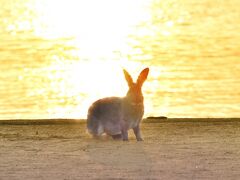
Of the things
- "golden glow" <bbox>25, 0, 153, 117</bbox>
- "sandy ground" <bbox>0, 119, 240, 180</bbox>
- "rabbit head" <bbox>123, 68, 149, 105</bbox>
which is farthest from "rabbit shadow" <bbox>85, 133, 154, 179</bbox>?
"golden glow" <bbox>25, 0, 153, 117</bbox>

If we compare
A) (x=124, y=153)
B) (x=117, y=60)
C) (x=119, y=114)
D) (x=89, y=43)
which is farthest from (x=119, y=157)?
(x=89, y=43)

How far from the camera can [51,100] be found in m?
19.2

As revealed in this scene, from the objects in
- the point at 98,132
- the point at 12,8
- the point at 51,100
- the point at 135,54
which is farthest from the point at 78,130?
the point at 12,8

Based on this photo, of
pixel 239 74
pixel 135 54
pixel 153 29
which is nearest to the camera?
pixel 239 74

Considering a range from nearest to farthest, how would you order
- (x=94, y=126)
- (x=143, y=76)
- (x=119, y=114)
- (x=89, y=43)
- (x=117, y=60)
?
1. (x=143, y=76)
2. (x=119, y=114)
3. (x=94, y=126)
4. (x=117, y=60)
5. (x=89, y=43)

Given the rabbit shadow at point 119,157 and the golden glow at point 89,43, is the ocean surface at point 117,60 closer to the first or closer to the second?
the golden glow at point 89,43

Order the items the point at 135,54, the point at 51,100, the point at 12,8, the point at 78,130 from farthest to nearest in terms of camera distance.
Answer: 1. the point at 12,8
2. the point at 135,54
3. the point at 51,100
4. the point at 78,130

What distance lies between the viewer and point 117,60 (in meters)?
25.0

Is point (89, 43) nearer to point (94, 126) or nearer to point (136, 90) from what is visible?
point (94, 126)

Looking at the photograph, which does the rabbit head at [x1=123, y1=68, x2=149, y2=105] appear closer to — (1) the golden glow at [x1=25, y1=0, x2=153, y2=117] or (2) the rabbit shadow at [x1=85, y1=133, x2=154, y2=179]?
(2) the rabbit shadow at [x1=85, y1=133, x2=154, y2=179]

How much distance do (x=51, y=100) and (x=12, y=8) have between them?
29.2 meters

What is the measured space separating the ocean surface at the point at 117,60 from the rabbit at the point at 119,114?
468cm

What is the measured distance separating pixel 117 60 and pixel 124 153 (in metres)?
14.5

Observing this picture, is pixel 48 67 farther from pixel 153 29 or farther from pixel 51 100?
pixel 153 29
